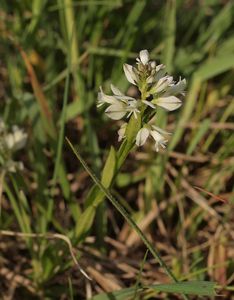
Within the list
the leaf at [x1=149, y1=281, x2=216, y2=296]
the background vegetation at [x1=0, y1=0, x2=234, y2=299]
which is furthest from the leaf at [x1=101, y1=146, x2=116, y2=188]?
the leaf at [x1=149, y1=281, x2=216, y2=296]

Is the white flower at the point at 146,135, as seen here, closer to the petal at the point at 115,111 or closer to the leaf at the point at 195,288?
the petal at the point at 115,111

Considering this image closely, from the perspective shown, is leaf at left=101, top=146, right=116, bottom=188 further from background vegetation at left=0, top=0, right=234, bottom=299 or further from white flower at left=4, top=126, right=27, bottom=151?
white flower at left=4, top=126, right=27, bottom=151

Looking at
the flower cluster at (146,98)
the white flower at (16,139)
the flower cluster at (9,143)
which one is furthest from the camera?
the white flower at (16,139)

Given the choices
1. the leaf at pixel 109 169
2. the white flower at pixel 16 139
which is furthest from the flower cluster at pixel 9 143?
the leaf at pixel 109 169

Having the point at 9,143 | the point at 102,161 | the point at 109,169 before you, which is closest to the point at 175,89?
the point at 109,169

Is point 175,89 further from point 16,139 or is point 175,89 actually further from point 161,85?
point 16,139

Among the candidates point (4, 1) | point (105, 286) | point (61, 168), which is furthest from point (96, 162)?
point (4, 1)
